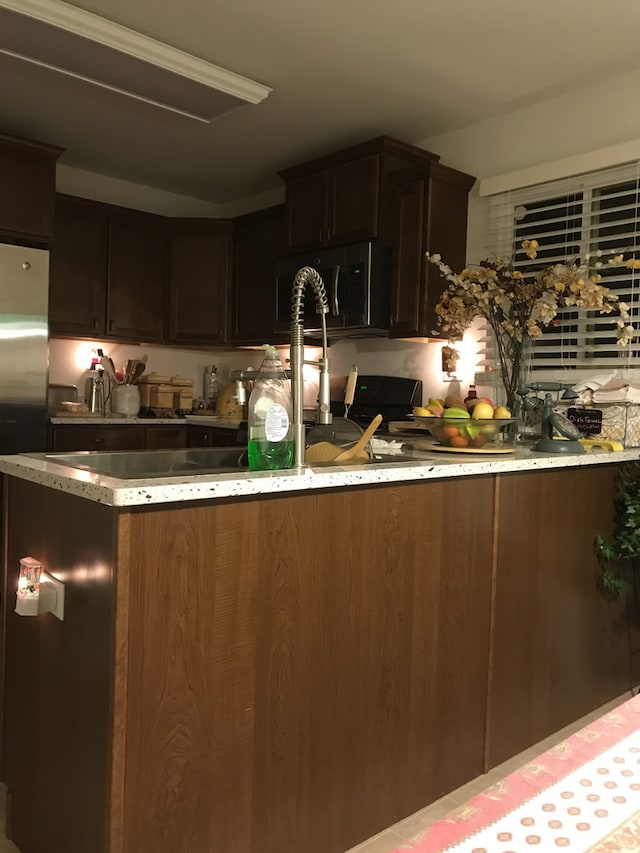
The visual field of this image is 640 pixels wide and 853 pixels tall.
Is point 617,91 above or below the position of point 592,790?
above

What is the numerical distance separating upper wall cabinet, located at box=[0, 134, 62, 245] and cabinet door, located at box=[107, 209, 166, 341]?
622 mm

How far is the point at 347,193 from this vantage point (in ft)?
12.0

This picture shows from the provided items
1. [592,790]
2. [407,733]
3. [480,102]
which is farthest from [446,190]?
[592,790]

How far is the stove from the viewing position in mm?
3727

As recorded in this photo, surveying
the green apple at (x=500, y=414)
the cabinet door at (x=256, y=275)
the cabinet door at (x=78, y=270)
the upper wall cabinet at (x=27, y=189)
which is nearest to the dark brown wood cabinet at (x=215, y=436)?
the cabinet door at (x=256, y=275)

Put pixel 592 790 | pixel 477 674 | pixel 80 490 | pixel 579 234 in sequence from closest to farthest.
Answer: pixel 592 790, pixel 80 490, pixel 477 674, pixel 579 234

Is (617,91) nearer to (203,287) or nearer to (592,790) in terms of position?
(203,287)

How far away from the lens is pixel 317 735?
1597 mm

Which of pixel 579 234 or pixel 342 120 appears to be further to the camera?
pixel 342 120

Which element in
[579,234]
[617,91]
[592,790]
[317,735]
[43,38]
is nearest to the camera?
[592,790]

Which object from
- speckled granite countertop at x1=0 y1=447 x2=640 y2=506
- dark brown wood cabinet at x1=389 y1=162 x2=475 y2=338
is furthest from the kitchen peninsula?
dark brown wood cabinet at x1=389 y1=162 x2=475 y2=338

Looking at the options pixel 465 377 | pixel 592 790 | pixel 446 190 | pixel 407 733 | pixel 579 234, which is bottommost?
pixel 407 733

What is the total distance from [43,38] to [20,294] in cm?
131

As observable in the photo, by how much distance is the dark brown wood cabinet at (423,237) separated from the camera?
345 centimetres
